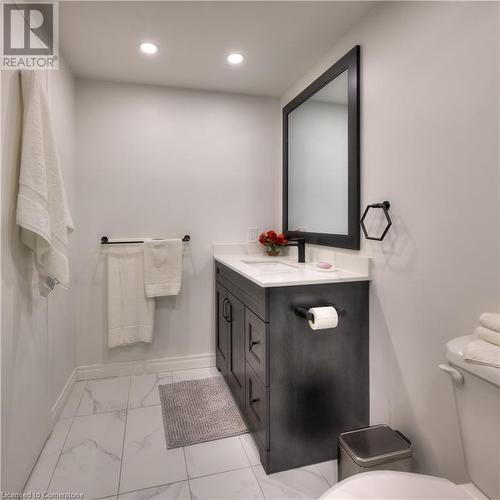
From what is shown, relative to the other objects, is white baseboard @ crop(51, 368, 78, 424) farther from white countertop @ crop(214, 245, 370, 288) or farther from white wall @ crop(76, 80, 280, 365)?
white countertop @ crop(214, 245, 370, 288)

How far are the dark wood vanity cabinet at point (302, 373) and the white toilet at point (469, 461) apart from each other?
0.60 meters

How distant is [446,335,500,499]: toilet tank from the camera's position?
873mm

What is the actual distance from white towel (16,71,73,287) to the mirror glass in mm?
1477

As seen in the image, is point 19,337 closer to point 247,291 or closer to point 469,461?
point 247,291

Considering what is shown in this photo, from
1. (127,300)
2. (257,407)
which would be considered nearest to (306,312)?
(257,407)

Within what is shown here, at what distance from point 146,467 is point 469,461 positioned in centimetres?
136

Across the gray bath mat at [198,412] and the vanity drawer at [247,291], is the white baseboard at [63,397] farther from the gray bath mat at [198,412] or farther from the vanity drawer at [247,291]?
the vanity drawer at [247,291]

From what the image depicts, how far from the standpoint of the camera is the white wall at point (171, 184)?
7.90ft

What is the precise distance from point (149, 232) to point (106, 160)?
0.62 m

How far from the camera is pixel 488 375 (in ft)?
2.84

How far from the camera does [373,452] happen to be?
50.7 inches

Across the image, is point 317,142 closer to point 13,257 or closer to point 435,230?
point 435,230

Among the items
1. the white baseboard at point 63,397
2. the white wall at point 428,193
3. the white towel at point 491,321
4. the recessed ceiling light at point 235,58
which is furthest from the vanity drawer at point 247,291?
the recessed ceiling light at point 235,58

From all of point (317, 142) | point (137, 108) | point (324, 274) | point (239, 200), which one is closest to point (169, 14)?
point (137, 108)
